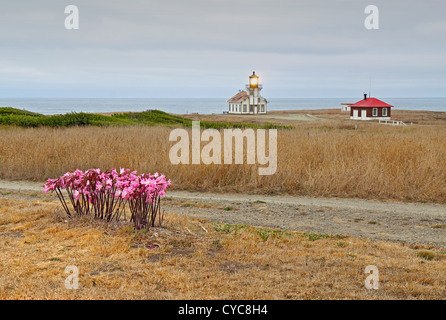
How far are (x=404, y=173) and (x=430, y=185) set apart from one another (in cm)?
84

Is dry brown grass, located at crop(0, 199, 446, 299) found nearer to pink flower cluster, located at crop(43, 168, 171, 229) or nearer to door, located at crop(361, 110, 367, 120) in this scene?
pink flower cluster, located at crop(43, 168, 171, 229)

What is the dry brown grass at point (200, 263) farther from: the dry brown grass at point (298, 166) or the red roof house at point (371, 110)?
the red roof house at point (371, 110)

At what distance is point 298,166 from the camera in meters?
12.0

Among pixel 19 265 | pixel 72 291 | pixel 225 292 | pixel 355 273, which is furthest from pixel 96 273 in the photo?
pixel 355 273

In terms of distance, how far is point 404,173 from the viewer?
11227 millimetres

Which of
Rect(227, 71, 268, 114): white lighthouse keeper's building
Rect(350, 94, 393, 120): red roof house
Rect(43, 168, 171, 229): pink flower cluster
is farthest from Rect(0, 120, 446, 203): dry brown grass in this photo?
Rect(227, 71, 268, 114): white lighthouse keeper's building

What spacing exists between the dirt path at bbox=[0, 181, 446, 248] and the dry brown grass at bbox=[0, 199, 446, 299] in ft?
2.43

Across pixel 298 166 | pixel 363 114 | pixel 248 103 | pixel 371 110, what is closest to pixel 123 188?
pixel 298 166

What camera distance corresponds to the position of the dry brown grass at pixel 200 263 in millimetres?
4594

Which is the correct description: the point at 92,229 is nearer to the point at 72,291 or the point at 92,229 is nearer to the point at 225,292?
the point at 72,291

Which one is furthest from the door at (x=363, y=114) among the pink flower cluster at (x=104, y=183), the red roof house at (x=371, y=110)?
the pink flower cluster at (x=104, y=183)

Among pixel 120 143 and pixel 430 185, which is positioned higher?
pixel 120 143

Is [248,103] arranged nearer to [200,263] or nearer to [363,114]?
[363,114]

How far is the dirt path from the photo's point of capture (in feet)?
24.2
